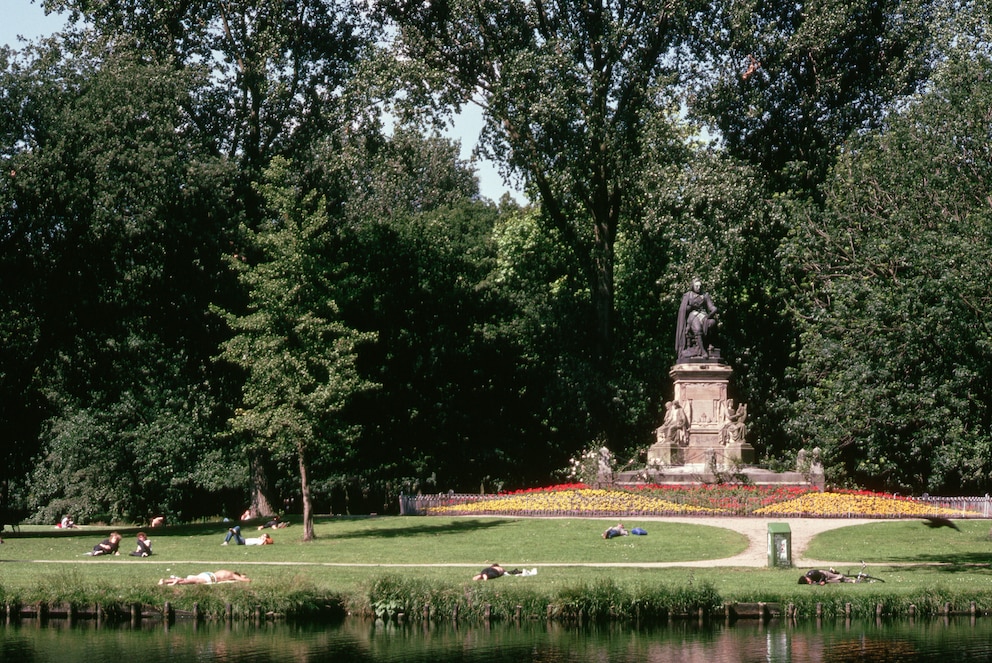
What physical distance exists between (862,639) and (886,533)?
14.4 m

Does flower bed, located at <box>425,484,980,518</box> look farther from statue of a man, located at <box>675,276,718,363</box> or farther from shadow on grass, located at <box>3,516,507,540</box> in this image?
statue of a man, located at <box>675,276,718,363</box>

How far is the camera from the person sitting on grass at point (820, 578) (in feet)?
94.4

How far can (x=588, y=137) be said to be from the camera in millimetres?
51156

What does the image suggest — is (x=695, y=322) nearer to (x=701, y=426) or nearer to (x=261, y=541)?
(x=701, y=426)

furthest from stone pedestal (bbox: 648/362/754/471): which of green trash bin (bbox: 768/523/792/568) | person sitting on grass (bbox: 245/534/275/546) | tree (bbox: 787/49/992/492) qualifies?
green trash bin (bbox: 768/523/792/568)

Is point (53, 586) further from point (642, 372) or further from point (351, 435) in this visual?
point (642, 372)

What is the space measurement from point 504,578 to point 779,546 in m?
7.16

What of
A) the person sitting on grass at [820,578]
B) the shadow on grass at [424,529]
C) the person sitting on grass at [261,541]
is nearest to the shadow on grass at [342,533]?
the shadow on grass at [424,529]

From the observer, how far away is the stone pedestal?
162 feet

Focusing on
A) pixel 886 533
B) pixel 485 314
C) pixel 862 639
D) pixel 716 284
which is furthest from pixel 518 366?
pixel 862 639

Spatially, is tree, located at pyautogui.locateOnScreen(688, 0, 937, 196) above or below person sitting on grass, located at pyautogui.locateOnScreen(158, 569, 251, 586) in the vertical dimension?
above

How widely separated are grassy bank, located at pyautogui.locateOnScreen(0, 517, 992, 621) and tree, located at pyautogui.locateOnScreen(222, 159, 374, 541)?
349cm

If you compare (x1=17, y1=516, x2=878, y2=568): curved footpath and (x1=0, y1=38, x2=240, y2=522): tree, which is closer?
(x1=17, y1=516, x2=878, y2=568): curved footpath

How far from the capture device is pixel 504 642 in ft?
81.5
